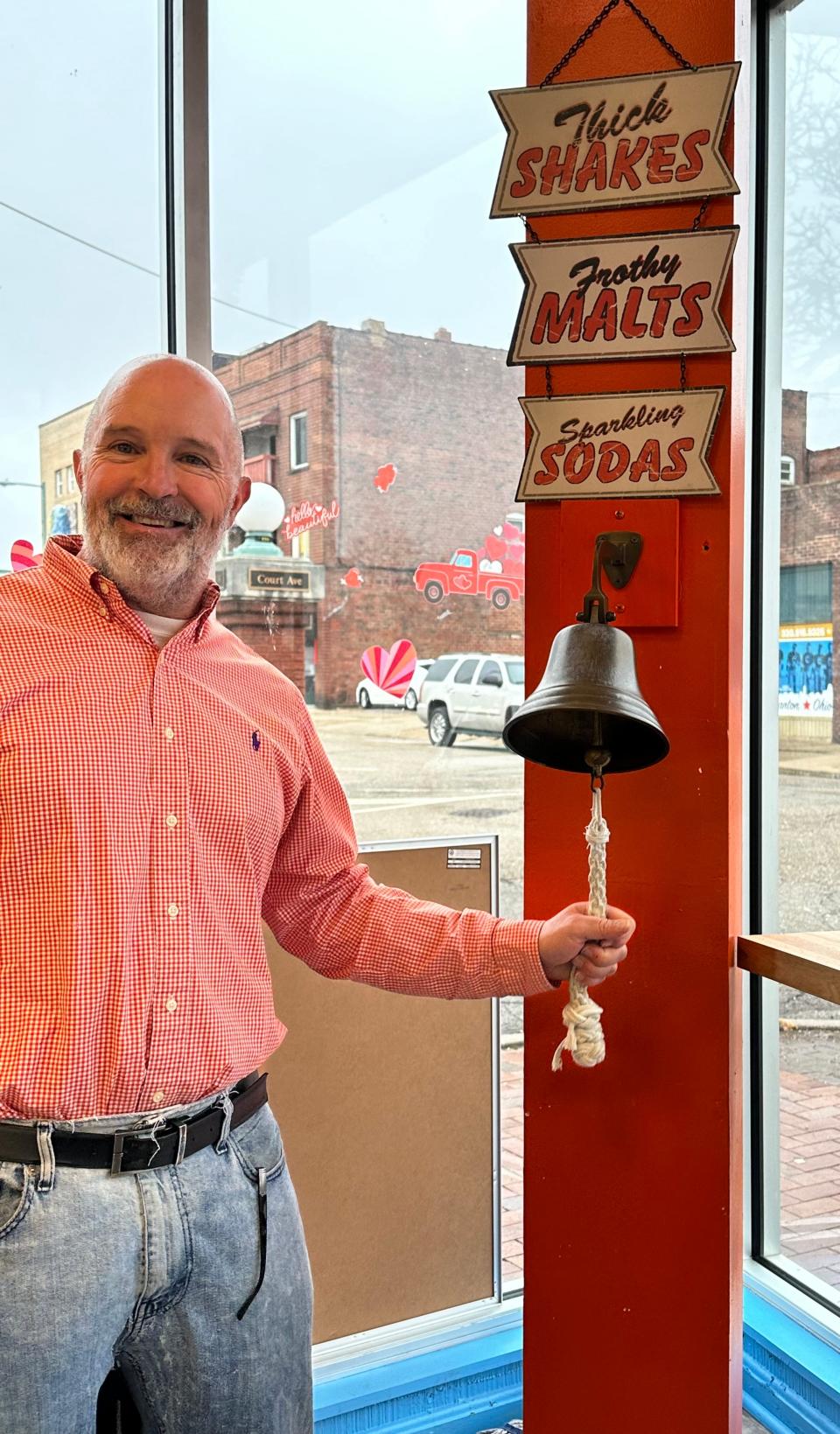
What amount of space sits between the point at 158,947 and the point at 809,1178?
174 centimetres

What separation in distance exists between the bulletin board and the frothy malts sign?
1236 millimetres

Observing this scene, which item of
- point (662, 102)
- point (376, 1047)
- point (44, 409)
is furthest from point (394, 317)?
point (376, 1047)

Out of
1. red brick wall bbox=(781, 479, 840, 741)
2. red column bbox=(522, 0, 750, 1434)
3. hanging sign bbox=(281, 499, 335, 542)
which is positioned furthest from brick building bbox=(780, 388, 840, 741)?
hanging sign bbox=(281, 499, 335, 542)

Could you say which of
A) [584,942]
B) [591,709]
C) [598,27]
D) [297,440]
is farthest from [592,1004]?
[297,440]

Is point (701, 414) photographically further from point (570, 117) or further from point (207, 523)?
point (207, 523)

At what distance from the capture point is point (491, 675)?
10.0 feet

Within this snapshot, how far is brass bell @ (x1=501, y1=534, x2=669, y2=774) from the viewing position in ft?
4.46

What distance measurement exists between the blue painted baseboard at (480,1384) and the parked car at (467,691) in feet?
4.65

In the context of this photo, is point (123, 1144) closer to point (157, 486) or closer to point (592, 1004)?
point (592, 1004)

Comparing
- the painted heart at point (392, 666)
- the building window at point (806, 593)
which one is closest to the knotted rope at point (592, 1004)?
the building window at point (806, 593)

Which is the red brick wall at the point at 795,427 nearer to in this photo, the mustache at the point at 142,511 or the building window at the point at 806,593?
the building window at the point at 806,593

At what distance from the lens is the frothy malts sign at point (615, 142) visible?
5.18 ft

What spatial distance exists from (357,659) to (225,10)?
151 cm

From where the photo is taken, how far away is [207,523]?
5.16 feet
